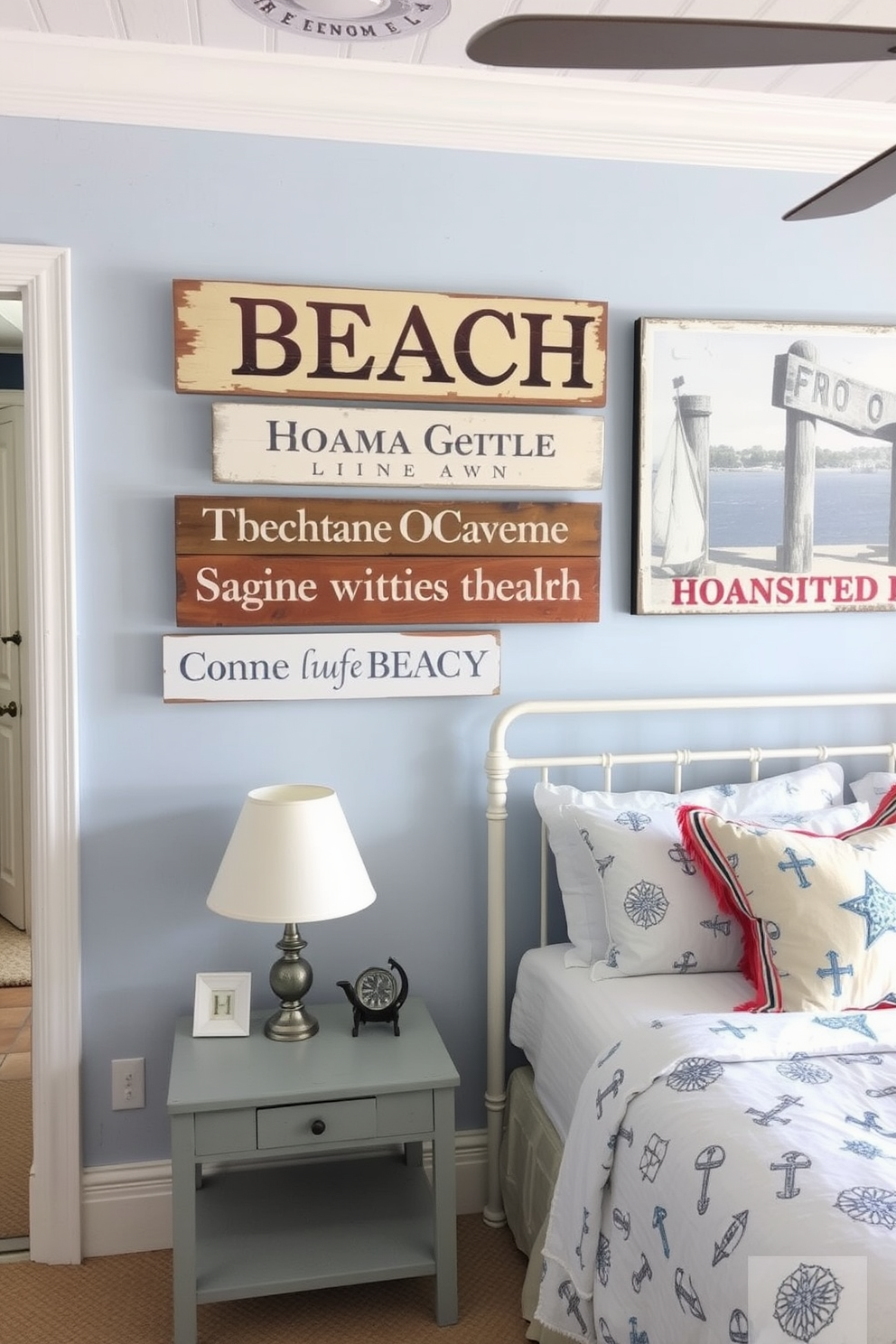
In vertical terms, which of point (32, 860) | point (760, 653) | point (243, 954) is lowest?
point (243, 954)

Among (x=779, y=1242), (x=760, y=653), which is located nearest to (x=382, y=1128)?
(x=779, y=1242)

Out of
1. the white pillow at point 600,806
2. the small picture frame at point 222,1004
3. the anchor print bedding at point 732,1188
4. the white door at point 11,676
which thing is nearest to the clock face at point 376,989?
the small picture frame at point 222,1004

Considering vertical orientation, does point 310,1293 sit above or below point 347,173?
below

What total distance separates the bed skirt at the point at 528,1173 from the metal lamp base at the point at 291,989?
487 millimetres

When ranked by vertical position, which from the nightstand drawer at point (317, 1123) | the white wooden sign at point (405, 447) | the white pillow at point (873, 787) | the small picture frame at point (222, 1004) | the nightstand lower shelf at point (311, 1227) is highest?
the white wooden sign at point (405, 447)

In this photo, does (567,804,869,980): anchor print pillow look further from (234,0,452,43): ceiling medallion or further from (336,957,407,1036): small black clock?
(234,0,452,43): ceiling medallion

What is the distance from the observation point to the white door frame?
2326 mm

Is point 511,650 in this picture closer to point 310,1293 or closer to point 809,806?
point 809,806

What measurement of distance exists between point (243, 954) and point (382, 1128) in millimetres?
530

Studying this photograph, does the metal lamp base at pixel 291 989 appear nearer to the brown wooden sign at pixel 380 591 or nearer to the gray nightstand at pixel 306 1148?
the gray nightstand at pixel 306 1148

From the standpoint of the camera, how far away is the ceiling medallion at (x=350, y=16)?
1963mm

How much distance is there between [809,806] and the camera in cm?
257

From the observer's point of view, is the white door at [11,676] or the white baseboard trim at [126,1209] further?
the white door at [11,676]

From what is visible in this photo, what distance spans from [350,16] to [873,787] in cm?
193
